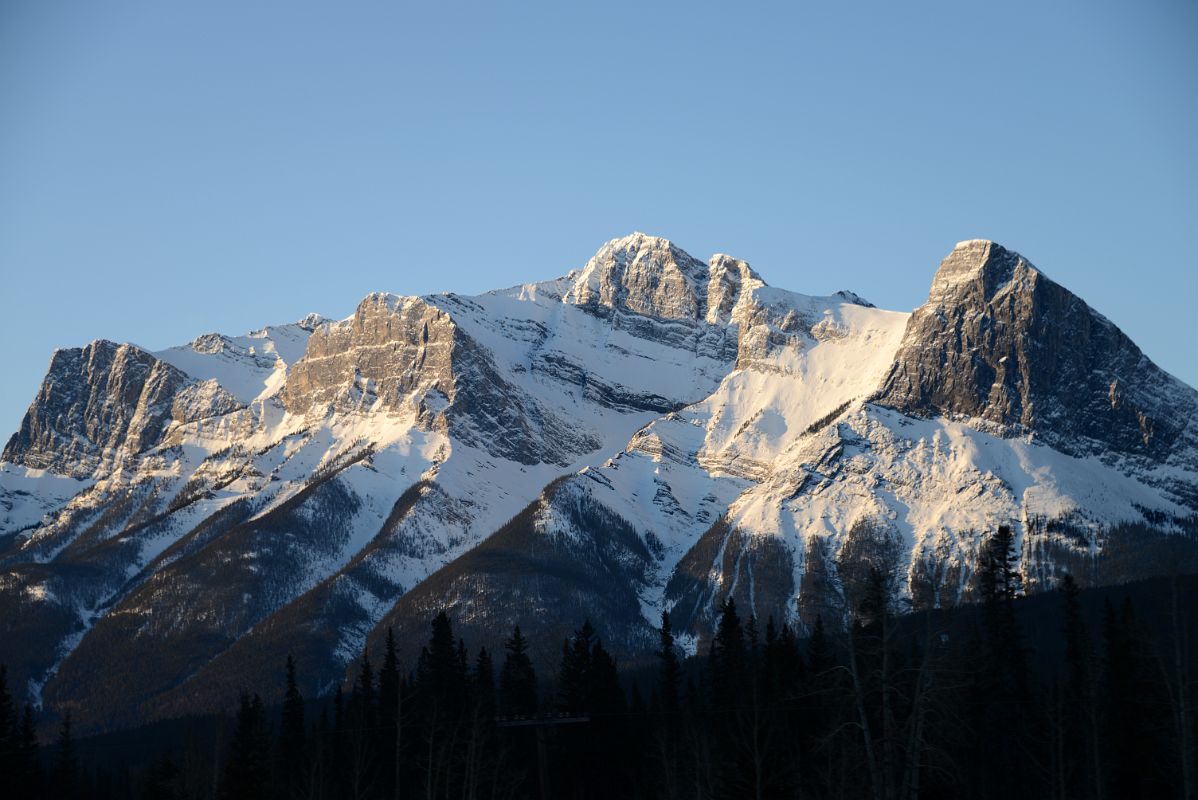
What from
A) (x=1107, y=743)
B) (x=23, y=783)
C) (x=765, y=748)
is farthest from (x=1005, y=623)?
(x=23, y=783)

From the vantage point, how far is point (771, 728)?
92312 mm

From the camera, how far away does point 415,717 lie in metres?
120

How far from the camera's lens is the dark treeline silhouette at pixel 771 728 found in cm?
7538

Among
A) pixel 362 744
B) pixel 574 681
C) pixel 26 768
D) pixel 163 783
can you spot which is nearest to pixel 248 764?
pixel 26 768

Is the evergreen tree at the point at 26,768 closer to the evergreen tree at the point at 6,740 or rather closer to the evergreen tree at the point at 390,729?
the evergreen tree at the point at 6,740

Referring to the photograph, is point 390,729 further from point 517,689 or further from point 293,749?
point 517,689

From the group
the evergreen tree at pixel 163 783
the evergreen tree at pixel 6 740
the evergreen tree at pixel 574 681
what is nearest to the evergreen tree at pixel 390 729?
the evergreen tree at pixel 574 681

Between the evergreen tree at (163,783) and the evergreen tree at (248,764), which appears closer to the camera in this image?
the evergreen tree at (248,764)

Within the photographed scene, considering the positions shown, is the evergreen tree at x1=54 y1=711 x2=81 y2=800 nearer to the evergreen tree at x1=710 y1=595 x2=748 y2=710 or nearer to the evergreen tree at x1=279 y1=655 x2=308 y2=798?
the evergreen tree at x1=279 y1=655 x2=308 y2=798

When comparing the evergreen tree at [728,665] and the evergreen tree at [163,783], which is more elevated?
the evergreen tree at [728,665]

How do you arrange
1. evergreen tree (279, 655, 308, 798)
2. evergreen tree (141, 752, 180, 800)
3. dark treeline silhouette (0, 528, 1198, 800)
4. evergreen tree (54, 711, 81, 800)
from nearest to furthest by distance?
dark treeline silhouette (0, 528, 1198, 800) → evergreen tree (279, 655, 308, 798) → evergreen tree (141, 752, 180, 800) → evergreen tree (54, 711, 81, 800)

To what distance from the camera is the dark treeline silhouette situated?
75.4m

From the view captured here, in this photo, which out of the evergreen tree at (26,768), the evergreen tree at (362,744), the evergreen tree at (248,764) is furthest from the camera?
the evergreen tree at (362,744)

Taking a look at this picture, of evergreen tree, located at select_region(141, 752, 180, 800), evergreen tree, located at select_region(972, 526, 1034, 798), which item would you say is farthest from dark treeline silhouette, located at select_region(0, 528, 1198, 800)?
evergreen tree, located at select_region(141, 752, 180, 800)
